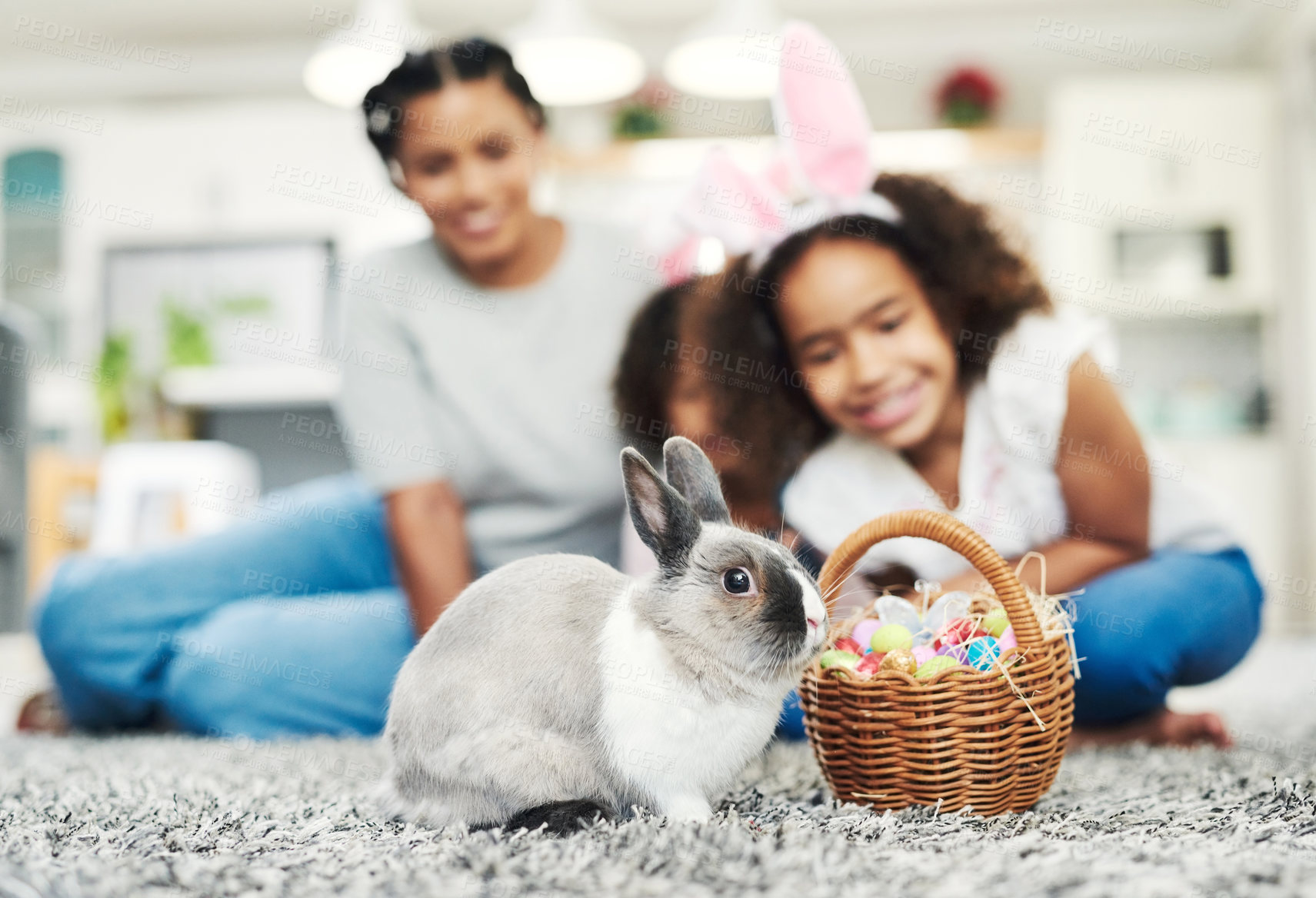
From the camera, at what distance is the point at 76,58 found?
380 cm

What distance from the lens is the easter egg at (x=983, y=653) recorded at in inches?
29.6

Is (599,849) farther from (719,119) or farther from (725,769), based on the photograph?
(719,119)

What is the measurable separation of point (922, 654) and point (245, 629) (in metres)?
0.92

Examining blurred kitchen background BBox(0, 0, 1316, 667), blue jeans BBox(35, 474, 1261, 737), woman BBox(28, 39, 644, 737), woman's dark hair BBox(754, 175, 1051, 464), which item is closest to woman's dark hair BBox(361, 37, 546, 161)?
woman BBox(28, 39, 644, 737)

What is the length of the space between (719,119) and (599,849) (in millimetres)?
3492

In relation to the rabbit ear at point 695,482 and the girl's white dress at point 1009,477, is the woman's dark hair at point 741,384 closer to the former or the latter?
the girl's white dress at point 1009,477

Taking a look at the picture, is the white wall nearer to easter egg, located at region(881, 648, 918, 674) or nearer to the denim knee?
the denim knee

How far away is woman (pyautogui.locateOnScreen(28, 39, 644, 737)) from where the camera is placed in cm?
128

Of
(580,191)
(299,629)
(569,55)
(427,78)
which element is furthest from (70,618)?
(580,191)

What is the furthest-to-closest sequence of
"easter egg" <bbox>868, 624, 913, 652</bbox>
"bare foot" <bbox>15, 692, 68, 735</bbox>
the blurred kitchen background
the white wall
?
the white wall, the blurred kitchen background, "bare foot" <bbox>15, 692, 68, 735</bbox>, "easter egg" <bbox>868, 624, 913, 652</bbox>

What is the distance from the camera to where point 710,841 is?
644 millimetres

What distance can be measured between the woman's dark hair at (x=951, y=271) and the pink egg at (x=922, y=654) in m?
0.42

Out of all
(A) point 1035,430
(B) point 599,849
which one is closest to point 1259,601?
(A) point 1035,430

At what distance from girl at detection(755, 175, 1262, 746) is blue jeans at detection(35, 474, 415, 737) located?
0.61 meters
